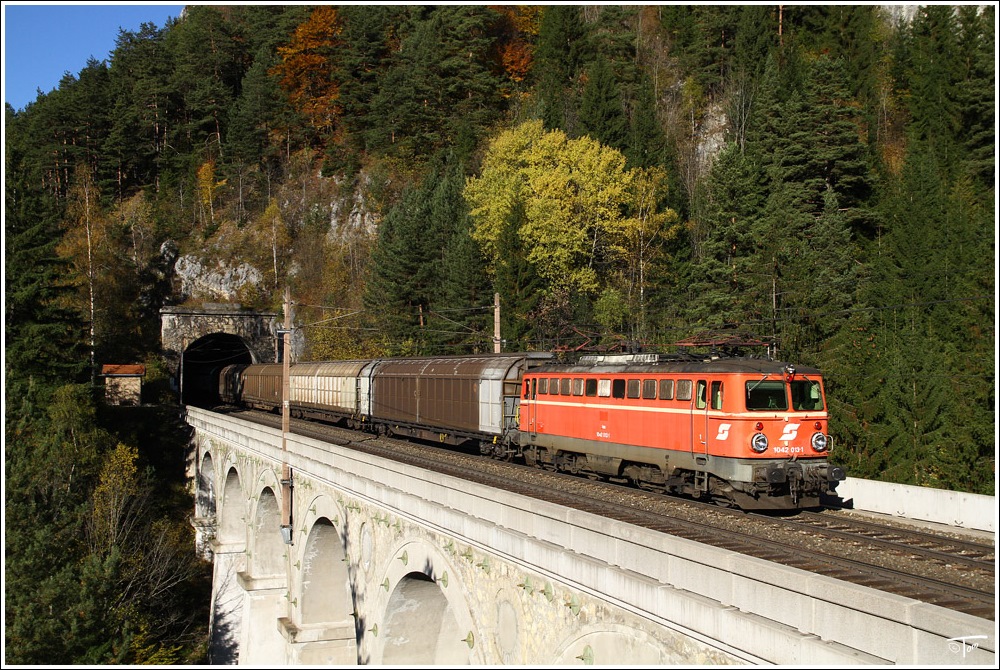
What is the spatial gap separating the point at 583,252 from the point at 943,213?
18.9m

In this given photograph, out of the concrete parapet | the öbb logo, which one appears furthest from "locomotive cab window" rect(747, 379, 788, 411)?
the concrete parapet

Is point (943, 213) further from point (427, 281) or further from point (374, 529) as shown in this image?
point (374, 529)

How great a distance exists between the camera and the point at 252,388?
5603cm

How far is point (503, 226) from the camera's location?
1912 inches

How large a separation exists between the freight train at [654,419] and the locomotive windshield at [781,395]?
0.02 meters

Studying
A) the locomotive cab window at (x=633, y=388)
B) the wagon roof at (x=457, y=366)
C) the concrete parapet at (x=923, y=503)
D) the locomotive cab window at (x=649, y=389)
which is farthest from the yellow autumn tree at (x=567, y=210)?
the concrete parapet at (x=923, y=503)

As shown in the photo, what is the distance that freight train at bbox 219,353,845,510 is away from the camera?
54.6 ft

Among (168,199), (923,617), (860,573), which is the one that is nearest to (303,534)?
(860,573)

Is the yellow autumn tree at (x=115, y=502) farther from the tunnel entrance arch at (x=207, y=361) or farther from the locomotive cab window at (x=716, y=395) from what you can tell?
the locomotive cab window at (x=716, y=395)

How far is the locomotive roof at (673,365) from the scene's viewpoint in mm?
17250

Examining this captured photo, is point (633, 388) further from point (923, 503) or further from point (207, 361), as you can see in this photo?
point (207, 361)

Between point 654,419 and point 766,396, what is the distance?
9.06ft

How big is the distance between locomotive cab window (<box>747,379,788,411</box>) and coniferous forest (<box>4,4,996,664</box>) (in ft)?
9.51

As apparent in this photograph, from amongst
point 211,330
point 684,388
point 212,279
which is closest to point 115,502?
point 211,330
